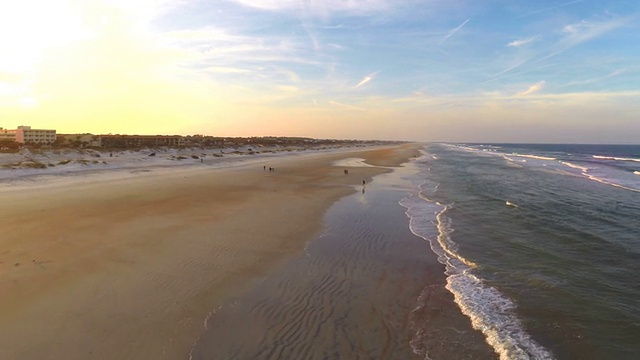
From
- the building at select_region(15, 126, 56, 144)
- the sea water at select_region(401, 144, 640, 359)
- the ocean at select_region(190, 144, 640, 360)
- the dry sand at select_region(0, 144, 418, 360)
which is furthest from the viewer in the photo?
the building at select_region(15, 126, 56, 144)

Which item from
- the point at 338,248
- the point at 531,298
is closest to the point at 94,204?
the point at 338,248

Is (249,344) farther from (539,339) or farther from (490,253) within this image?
(490,253)

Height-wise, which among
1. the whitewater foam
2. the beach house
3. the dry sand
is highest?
the beach house

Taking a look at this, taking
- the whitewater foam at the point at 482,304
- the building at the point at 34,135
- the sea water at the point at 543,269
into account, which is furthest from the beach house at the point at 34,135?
the whitewater foam at the point at 482,304

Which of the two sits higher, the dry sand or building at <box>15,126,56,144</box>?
building at <box>15,126,56,144</box>

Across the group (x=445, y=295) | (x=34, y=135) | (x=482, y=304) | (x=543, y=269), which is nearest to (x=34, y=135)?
(x=34, y=135)

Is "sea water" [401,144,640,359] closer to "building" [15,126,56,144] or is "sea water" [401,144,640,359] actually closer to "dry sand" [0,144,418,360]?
"dry sand" [0,144,418,360]

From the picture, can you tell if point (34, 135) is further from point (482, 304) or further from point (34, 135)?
point (482, 304)

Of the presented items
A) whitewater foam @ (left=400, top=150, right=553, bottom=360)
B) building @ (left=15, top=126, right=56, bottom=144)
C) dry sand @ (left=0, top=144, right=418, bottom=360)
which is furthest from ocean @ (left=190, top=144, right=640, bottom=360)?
building @ (left=15, top=126, right=56, bottom=144)
